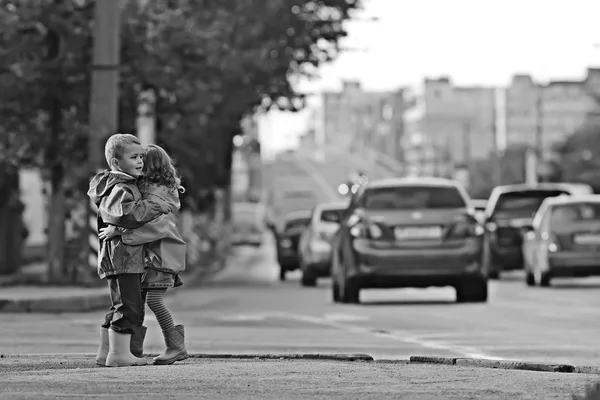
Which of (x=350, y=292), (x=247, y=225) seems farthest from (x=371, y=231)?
(x=247, y=225)

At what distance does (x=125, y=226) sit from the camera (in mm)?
12852

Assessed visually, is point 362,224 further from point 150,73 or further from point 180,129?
point 180,129

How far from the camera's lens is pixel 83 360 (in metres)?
13.3

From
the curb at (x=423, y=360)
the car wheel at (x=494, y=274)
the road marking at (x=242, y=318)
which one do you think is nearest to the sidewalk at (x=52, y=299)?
the road marking at (x=242, y=318)

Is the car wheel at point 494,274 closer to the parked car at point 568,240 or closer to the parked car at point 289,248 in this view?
the parked car at point 289,248

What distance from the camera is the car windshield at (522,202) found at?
41.0 meters

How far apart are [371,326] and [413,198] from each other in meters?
6.19

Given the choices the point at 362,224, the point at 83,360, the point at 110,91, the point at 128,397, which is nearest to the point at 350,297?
the point at 362,224

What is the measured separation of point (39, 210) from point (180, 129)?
40.8 ft

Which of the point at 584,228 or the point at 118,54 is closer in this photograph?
the point at 118,54

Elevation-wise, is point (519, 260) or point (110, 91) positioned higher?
point (110, 91)

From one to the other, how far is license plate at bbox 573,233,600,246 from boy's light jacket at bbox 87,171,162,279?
20.0m

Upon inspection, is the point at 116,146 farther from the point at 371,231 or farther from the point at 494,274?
the point at 494,274

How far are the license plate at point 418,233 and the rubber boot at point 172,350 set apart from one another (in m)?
12.5
